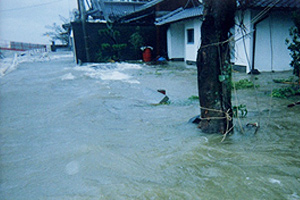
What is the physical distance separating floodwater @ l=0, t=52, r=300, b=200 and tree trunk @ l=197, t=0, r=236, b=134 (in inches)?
10.2

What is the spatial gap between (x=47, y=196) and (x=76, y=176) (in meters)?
0.34

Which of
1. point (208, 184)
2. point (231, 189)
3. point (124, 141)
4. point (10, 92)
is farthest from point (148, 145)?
A: point (10, 92)

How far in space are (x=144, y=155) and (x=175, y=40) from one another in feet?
43.9

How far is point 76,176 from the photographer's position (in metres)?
2.25

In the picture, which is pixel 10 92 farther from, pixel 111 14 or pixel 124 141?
pixel 111 14

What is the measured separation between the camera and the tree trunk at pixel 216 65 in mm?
2717

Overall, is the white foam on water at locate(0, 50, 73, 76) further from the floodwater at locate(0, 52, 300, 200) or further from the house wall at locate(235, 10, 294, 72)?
the house wall at locate(235, 10, 294, 72)

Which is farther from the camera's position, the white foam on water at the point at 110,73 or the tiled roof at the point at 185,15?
the tiled roof at the point at 185,15

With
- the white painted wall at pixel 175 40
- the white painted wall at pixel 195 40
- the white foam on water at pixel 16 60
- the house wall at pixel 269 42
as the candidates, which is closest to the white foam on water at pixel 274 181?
the house wall at pixel 269 42

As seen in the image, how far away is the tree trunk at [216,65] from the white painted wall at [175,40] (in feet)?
41.3

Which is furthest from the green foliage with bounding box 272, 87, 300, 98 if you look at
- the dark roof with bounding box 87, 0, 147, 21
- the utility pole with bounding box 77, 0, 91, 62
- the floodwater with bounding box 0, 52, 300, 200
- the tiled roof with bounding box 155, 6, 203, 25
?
the dark roof with bounding box 87, 0, 147, 21

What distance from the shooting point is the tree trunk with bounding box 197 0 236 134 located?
8.91 ft

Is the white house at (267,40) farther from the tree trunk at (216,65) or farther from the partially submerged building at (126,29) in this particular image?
the partially submerged building at (126,29)

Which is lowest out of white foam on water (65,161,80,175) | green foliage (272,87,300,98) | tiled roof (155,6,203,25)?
white foam on water (65,161,80,175)
